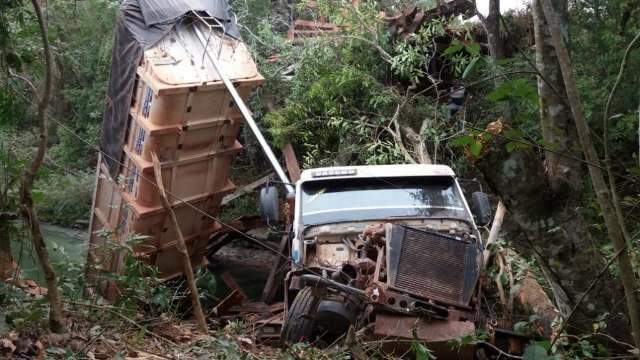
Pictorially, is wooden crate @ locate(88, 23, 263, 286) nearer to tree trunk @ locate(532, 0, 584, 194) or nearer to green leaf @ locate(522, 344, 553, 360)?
tree trunk @ locate(532, 0, 584, 194)

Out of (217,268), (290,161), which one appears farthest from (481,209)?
(217,268)

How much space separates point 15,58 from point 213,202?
4842 millimetres

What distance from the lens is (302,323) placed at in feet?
18.2

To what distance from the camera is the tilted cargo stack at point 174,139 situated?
289 inches

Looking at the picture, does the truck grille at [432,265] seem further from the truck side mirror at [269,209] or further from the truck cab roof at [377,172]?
the truck side mirror at [269,209]

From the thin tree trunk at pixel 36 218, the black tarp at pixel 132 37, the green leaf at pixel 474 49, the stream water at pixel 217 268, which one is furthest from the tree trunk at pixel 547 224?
the stream water at pixel 217 268

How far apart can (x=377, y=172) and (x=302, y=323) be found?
201cm

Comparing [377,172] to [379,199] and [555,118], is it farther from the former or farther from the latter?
[555,118]

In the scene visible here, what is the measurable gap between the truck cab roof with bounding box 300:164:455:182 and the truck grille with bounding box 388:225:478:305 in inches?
43.2

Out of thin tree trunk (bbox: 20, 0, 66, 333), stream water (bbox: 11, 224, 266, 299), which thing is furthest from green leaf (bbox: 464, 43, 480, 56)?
stream water (bbox: 11, 224, 266, 299)

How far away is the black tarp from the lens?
7.60m

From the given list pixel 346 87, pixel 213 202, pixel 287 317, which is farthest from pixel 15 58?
pixel 346 87

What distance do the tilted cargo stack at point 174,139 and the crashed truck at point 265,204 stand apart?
0.06 ft

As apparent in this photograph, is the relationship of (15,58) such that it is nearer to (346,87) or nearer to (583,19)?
(346,87)
